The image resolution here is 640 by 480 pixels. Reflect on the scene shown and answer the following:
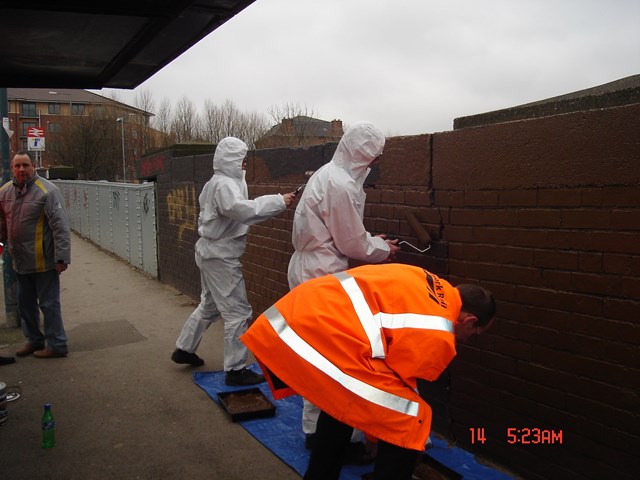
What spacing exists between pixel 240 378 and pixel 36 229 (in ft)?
8.60

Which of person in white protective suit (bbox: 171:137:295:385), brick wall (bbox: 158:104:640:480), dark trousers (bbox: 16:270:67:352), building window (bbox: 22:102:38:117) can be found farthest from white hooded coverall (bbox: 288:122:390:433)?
building window (bbox: 22:102:38:117)

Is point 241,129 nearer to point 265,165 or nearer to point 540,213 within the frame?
point 265,165

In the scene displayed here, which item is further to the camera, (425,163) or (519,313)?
(425,163)

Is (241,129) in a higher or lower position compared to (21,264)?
higher

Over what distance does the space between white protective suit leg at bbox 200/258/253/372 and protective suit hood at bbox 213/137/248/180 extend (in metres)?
0.78

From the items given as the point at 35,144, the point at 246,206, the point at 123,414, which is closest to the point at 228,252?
the point at 246,206

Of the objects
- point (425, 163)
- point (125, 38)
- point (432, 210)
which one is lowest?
point (432, 210)

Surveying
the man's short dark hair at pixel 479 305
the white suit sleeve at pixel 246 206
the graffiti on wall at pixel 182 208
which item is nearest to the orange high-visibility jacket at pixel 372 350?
the man's short dark hair at pixel 479 305

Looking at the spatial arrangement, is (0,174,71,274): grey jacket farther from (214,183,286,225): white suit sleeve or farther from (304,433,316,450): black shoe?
(304,433,316,450): black shoe

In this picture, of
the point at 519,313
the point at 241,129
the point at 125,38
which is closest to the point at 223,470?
the point at 519,313

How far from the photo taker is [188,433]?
13.7 feet

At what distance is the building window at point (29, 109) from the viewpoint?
7472 centimetres

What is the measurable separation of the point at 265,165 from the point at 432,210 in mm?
2893
